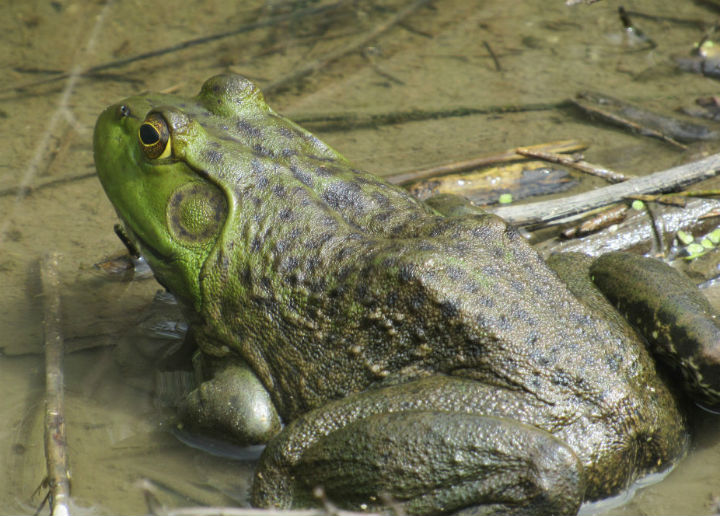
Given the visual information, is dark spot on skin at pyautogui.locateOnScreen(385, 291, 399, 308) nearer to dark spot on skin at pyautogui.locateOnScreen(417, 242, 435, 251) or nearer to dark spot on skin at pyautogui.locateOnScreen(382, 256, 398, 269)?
dark spot on skin at pyautogui.locateOnScreen(382, 256, 398, 269)

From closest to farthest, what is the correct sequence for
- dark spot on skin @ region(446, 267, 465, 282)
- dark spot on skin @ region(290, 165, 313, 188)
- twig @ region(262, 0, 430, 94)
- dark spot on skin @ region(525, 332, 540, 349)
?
dark spot on skin @ region(525, 332, 540, 349)
dark spot on skin @ region(446, 267, 465, 282)
dark spot on skin @ region(290, 165, 313, 188)
twig @ region(262, 0, 430, 94)

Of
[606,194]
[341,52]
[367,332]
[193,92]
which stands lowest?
[193,92]

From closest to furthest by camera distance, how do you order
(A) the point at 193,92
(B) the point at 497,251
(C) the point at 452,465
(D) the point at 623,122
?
(C) the point at 452,465, (B) the point at 497,251, (D) the point at 623,122, (A) the point at 193,92

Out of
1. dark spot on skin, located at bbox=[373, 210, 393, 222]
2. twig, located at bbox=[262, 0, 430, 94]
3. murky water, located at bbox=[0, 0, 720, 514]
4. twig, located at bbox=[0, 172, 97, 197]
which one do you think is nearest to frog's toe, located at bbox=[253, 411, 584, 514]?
murky water, located at bbox=[0, 0, 720, 514]

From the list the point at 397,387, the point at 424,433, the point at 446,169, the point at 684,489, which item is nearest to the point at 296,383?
the point at 397,387

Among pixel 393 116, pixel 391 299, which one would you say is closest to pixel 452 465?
pixel 391 299

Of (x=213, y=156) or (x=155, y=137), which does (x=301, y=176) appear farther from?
(x=155, y=137)

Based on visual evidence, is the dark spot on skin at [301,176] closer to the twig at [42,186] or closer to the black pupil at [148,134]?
the black pupil at [148,134]
